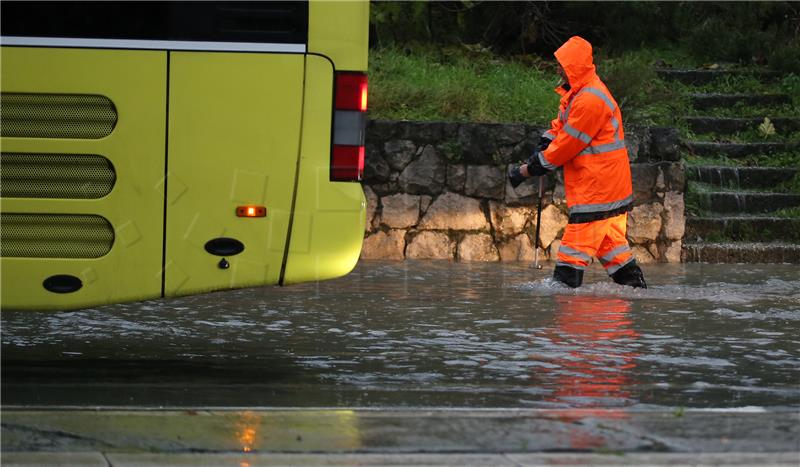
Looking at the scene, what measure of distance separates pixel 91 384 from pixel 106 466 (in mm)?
2002

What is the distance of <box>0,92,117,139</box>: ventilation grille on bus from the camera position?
6.92m

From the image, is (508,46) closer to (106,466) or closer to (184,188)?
(184,188)

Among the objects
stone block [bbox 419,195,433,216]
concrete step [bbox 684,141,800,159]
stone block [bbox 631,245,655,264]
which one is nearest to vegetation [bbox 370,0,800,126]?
concrete step [bbox 684,141,800,159]

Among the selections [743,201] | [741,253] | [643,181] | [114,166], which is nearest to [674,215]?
[643,181]

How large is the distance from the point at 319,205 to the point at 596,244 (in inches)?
161

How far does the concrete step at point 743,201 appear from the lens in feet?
44.8

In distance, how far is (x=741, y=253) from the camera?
13.2 meters

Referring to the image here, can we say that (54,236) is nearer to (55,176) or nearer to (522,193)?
(55,176)

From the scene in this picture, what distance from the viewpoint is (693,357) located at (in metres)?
8.26

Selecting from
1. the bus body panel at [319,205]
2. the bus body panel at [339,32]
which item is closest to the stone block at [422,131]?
the bus body panel at [319,205]

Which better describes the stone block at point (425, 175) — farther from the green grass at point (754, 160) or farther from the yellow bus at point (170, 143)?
the yellow bus at point (170, 143)

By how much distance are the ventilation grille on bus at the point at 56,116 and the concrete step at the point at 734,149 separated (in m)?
8.43

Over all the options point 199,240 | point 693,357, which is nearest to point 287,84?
point 199,240

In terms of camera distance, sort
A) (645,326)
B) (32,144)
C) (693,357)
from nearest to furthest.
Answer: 1. (32,144)
2. (693,357)
3. (645,326)
